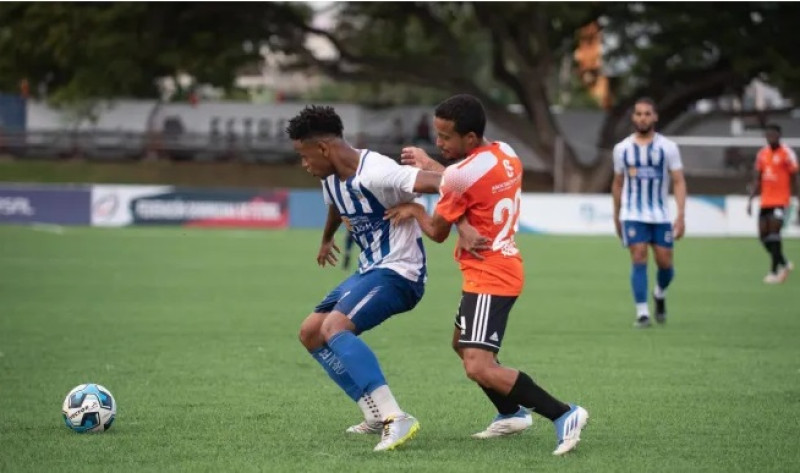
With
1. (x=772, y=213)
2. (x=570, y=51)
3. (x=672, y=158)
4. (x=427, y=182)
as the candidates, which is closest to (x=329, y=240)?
(x=427, y=182)

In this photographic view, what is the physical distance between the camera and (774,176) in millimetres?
20125

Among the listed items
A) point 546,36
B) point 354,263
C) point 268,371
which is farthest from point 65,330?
point 546,36

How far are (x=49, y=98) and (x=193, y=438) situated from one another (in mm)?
41476

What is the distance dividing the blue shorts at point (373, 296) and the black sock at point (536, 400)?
2.81 ft

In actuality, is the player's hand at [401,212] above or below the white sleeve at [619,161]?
below

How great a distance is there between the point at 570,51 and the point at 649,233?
34275mm

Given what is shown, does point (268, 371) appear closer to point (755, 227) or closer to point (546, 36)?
point (755, 227)

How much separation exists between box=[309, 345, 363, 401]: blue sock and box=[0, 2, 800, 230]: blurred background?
3122cm

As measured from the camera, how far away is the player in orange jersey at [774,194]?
1997 centimetres

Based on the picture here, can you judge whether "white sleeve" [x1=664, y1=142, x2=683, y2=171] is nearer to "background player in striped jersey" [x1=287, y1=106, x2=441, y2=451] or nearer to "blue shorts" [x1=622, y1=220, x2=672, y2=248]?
"blue shorts" [x1=622, y1=220, x2=672, y2=248]

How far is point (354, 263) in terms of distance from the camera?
23578mm

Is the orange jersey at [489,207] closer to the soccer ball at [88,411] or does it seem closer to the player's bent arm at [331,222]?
the player's bent arm at [331,222]

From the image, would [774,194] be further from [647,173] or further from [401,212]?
[401,212]

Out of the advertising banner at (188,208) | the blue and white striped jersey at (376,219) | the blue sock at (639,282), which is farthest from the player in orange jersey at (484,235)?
the advertising banner at (188,208)
